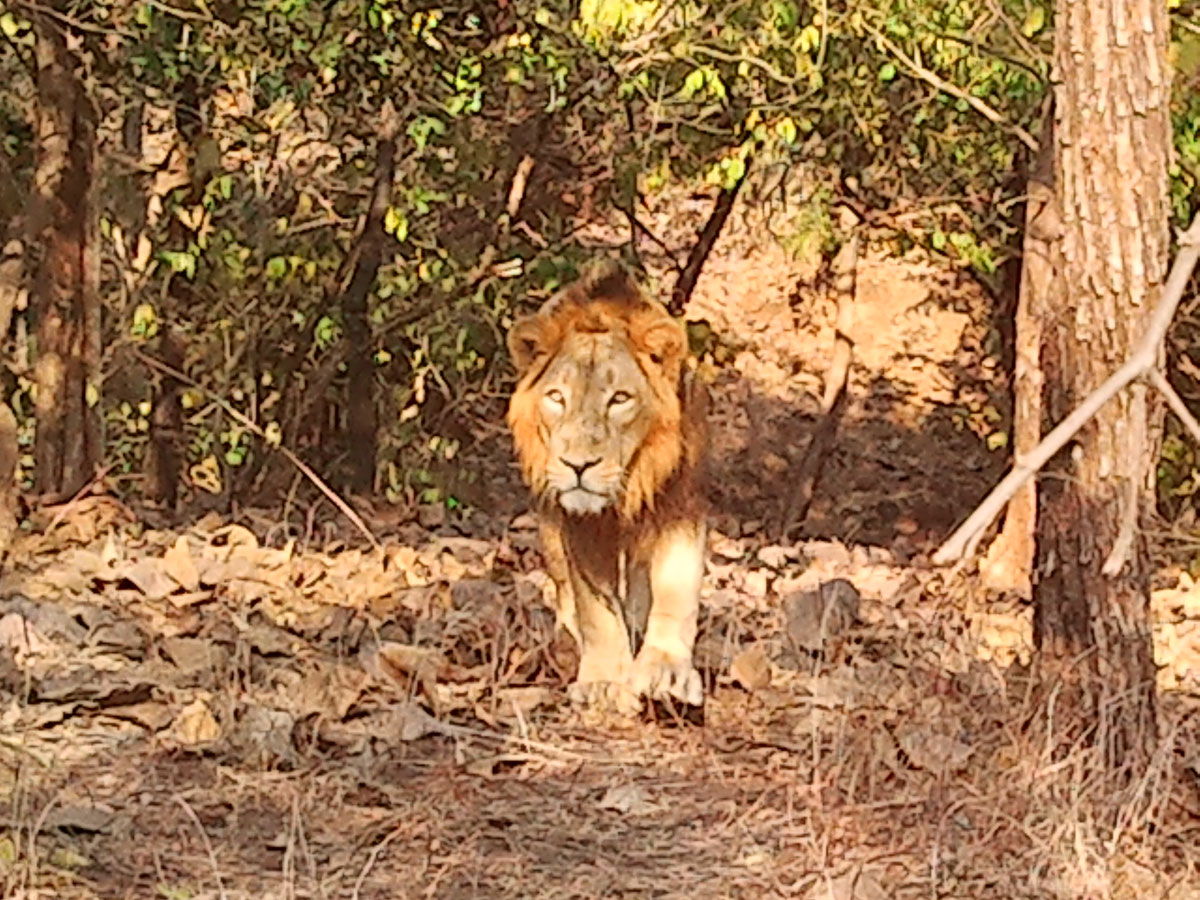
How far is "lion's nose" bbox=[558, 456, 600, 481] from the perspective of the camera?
612 cm

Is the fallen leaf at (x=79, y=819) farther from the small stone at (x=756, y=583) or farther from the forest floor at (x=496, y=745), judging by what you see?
the small stone at (x=756, y=583)

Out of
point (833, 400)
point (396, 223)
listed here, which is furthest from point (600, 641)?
point (833, 400)

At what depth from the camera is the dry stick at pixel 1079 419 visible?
280cm

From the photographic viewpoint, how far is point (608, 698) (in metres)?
6.08

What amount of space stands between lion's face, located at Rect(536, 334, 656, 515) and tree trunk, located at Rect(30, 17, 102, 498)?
3.85 m

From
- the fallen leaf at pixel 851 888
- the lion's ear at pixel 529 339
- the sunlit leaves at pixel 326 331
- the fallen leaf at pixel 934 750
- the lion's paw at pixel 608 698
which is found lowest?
the fallen leaf at pixel 851 888

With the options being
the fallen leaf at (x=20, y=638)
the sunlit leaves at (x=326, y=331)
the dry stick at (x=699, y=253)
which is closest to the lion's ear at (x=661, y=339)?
the fallen leaf at (x=20, y=638)

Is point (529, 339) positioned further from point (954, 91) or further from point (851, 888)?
point (954, 91)

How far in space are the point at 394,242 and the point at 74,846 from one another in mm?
7079

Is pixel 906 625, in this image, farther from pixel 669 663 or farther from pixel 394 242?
pixel 394 242

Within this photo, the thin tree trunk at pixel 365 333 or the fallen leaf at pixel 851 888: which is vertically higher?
the thin tree trunk at pixel 365 333

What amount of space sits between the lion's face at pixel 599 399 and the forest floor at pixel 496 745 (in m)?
0.56

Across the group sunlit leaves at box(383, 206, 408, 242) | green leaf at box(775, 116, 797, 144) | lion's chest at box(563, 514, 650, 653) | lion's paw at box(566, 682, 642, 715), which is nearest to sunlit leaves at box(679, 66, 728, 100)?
green leaf at box(775, 116, 797, 144)

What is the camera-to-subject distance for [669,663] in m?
6.19
